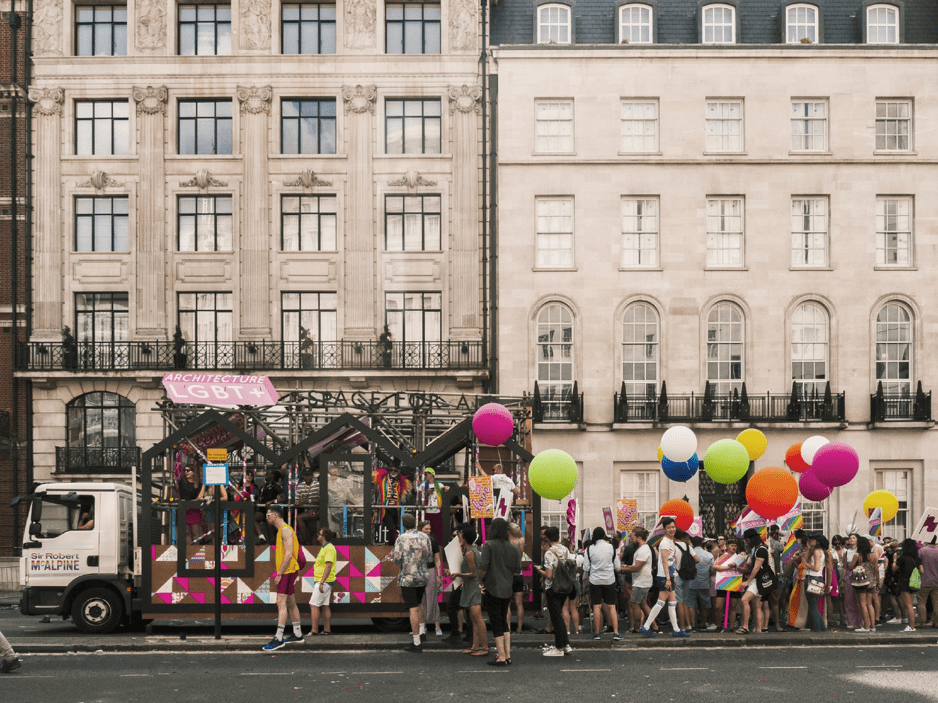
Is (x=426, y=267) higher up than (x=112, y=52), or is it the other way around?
(x=112, y=52)

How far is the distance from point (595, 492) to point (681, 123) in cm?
1159

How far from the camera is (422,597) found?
16375mm

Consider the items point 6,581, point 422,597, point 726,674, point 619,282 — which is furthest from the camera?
point 619,282

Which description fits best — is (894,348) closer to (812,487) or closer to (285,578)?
(812,487)

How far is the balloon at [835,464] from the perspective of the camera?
61.7 feet

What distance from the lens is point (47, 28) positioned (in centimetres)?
3372

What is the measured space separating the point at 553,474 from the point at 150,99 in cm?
2178

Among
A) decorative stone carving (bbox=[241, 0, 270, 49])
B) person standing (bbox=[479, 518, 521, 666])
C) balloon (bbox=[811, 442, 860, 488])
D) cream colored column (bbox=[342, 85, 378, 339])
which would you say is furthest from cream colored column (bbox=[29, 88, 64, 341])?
balloon (bbox=[811, 442, 860, 488])

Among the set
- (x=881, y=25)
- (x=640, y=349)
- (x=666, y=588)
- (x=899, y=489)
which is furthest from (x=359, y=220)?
(x=666, y=588)

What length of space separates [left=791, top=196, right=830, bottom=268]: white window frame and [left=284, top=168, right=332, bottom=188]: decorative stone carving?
14.5 meters

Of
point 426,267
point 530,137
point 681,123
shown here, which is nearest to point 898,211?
point 681,123

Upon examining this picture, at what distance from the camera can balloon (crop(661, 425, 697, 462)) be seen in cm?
2022

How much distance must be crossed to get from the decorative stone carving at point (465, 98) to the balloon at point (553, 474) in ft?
59.7

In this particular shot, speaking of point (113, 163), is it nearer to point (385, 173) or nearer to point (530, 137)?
point (385, 173)
